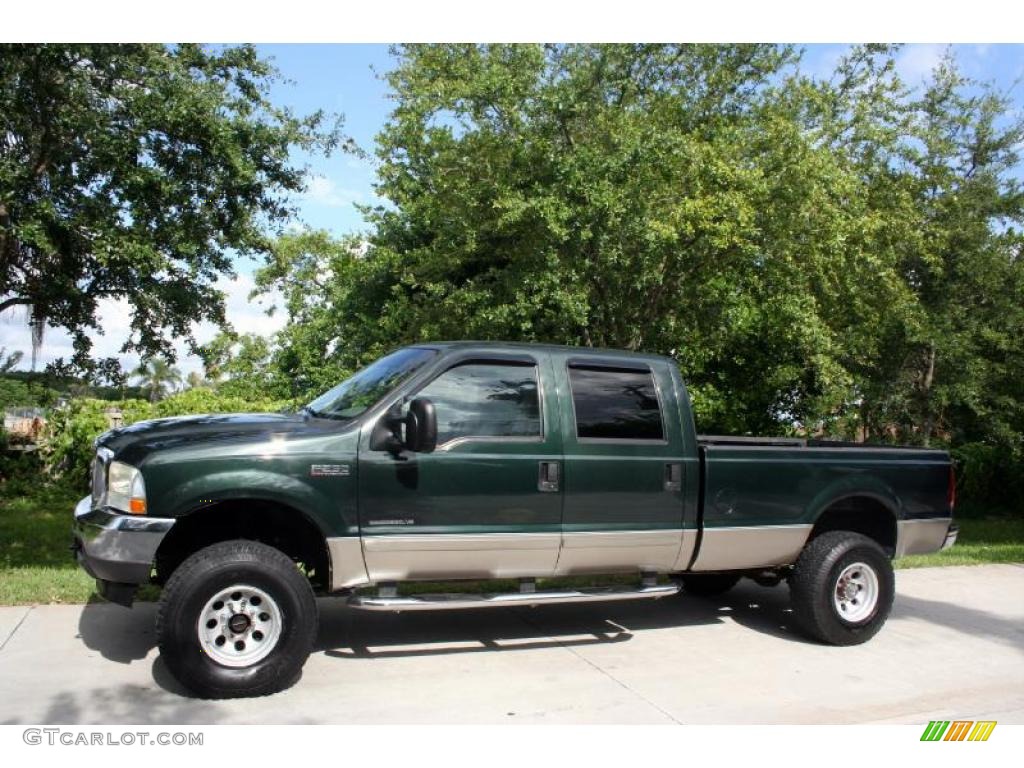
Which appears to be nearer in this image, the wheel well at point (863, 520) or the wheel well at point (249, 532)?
the wheel well at point (249, 532)

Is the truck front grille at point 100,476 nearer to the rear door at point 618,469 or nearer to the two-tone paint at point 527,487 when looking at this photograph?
the two-tone paint at point 527,487

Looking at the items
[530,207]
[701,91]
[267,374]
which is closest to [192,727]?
[530,207]

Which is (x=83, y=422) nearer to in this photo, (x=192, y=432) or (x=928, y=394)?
(x=192, y=432)

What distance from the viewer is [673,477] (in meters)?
6.15

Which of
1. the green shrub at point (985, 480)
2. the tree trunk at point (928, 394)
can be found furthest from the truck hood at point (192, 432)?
the green shrub at point (985, 480)

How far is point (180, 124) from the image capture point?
7.75m

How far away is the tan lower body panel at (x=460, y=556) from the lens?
5410mm

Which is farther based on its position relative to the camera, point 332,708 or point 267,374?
point 267,374

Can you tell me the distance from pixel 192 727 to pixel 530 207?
7.27 m

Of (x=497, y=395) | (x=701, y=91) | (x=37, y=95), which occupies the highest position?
(x=701, y=91)

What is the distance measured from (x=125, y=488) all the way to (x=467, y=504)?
198cm

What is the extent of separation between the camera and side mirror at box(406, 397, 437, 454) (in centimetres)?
515

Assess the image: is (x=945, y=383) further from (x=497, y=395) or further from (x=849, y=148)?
(x=497, y=395)

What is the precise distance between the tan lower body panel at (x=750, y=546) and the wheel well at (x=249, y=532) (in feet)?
8.58
